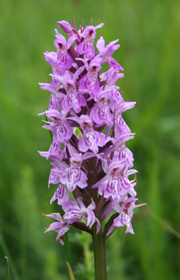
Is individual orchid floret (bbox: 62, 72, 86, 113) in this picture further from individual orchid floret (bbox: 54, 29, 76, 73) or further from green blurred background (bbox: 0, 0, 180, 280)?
green blurred background (bbox: 0, 0, 180, 280)

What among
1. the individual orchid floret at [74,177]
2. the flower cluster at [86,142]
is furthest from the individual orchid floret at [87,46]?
the individual orchid floret at [74,177]

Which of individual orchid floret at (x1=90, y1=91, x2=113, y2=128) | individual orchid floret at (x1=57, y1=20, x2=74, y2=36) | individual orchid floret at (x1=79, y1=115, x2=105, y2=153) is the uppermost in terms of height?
individual orchid floret at (x1=57, y1=20, x2=74, y2=36)

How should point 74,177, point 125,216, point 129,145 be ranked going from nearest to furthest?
point 74,177 → point 125,216 → point 129,145

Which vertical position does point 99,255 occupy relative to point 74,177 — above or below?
below

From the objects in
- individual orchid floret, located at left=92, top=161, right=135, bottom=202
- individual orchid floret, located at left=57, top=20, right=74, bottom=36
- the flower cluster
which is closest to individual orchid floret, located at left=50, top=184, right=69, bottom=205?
the flower cluster

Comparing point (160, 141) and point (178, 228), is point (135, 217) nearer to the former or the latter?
point (178, 228)

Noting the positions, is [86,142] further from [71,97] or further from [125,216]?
[125,216]

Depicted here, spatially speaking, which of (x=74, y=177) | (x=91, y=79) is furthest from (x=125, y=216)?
(x=91, y=79)
